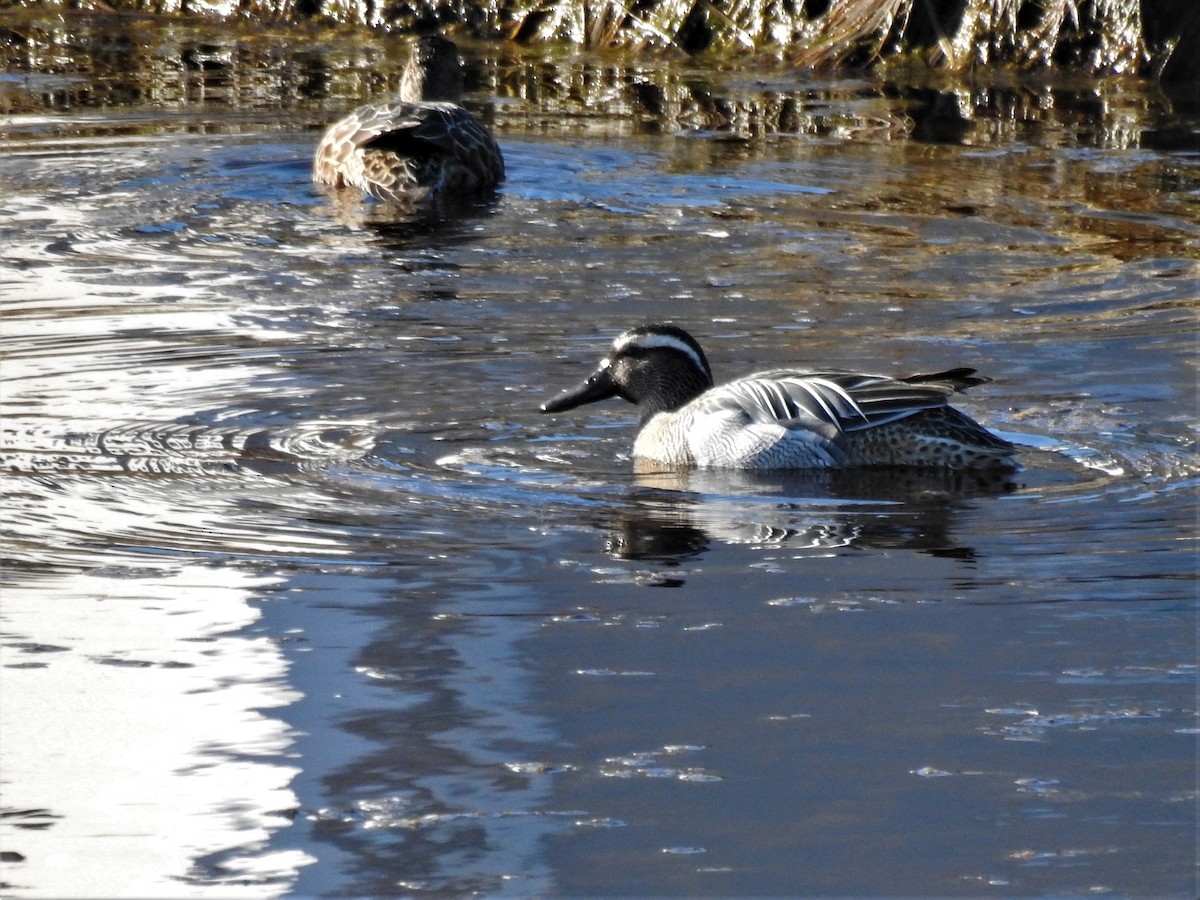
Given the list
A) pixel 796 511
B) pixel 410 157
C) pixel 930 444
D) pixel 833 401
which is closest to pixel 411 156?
pixel 410 157

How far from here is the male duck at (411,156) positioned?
42.2 ft

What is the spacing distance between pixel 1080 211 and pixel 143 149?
6.19 metres

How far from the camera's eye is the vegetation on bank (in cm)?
1748

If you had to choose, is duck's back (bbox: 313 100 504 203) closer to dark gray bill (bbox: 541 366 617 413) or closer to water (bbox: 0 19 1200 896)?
water (bbox: 0 19 1200 896)

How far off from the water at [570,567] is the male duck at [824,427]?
0.15 metres

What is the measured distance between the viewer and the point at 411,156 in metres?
13.1

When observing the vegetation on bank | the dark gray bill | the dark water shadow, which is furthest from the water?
the vegetation on bank

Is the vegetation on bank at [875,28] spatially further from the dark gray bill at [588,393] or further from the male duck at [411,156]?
the dark gray bill at [588,393]

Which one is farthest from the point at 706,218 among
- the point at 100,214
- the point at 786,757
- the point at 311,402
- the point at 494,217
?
the point at 786,757

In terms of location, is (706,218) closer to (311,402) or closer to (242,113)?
(311,402)

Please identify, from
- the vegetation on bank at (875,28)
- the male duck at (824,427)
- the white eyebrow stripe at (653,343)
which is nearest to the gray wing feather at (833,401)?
the male duck at (824,427)

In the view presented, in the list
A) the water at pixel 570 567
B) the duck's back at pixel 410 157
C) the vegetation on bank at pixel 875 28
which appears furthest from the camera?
the vegetation on bank at pixel 875 28

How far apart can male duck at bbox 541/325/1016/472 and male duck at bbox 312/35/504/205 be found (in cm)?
566

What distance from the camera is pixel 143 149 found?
45.7ft
